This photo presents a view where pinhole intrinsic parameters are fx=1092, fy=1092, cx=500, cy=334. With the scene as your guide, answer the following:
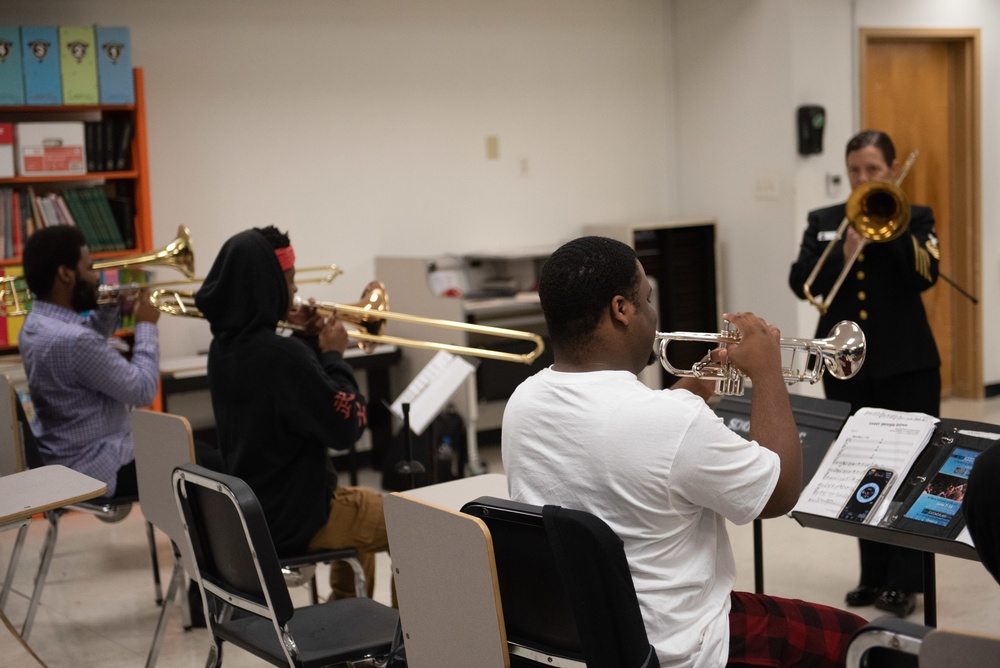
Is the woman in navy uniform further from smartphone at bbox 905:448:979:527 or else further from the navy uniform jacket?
smartphone at bbox 905:448:979:527

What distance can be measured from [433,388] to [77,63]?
2.46m

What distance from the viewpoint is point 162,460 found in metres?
2.82

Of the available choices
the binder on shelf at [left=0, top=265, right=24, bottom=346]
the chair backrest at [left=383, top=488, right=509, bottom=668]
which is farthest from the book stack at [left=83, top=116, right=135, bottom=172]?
the chair backrest at [left=383, top=488, right=509, bottom=668]

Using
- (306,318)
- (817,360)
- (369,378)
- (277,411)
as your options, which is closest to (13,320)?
(369,378)

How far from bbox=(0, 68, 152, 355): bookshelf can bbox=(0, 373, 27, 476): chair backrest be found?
1742 millimetres

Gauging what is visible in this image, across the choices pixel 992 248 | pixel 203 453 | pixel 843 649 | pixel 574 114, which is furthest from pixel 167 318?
pixel 992 248

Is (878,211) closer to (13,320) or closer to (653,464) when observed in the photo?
(653,464)

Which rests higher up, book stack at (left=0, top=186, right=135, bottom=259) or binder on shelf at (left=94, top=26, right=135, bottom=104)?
binder on shelf at (left=94, top=26, right=135, bottom=104)

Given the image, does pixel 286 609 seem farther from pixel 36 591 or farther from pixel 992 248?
pixel 992 248

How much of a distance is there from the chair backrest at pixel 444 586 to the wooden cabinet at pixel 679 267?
4.44 m

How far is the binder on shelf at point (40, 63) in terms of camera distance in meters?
4.78

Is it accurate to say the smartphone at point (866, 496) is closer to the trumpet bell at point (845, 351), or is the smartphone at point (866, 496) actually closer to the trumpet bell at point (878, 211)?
the trumpet bell at point (845, 351)

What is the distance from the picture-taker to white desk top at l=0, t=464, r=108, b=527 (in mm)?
2305

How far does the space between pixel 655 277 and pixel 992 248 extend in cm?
208
